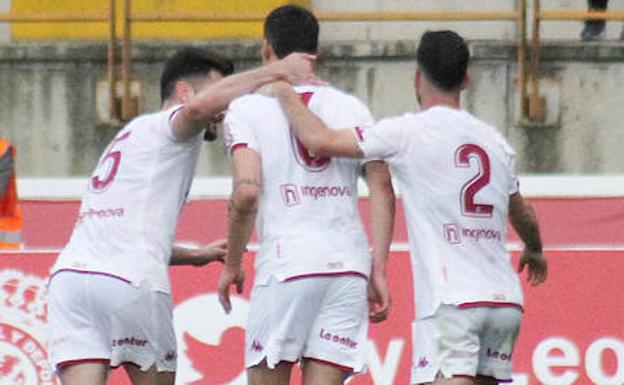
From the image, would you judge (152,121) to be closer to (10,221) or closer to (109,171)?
(109,171)

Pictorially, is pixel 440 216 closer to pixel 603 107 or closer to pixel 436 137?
pixel 436 137

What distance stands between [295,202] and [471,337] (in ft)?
2.87

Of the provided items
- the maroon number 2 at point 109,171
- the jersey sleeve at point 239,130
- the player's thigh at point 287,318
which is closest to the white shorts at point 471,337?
the player's thigh at point 287,318

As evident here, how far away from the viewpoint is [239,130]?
930 cm

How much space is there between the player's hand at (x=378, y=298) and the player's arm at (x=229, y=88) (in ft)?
2.74

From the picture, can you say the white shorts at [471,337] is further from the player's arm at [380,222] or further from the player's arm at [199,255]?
the player's arm at [199,255]

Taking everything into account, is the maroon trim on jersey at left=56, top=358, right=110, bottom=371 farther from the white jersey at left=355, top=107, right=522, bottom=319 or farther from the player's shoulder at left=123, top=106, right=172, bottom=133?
the white jersey at left=355, top=107, right=522, bottom=319

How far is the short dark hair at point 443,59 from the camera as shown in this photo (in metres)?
9.14

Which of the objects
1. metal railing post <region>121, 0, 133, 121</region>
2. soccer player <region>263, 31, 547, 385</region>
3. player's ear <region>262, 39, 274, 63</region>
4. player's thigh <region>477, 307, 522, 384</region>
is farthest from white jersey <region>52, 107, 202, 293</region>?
metal railing post <region>121, 0, 133, 121</region>

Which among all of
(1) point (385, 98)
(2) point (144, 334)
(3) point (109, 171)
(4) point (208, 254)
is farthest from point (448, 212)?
(1) point (385, 98)

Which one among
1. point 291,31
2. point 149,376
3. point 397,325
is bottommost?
point 397,325

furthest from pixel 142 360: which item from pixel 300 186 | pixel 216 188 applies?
pixel 216 188

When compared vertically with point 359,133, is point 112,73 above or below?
below

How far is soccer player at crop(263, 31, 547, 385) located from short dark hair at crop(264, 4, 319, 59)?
0.22 metres
